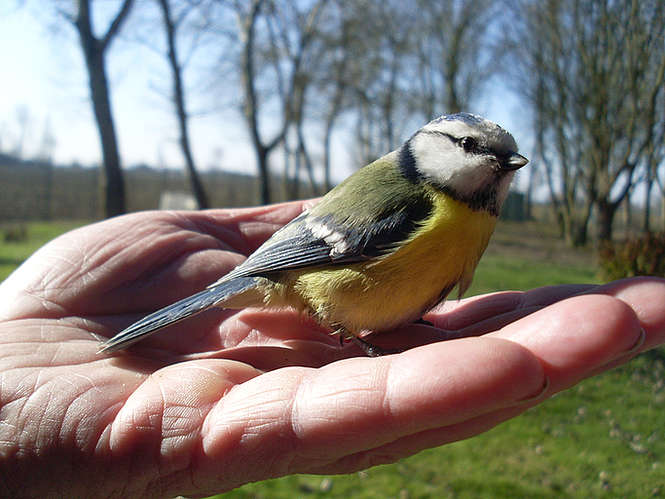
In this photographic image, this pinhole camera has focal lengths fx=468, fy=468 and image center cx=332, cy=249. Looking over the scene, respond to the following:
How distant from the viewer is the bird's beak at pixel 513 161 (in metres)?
1.63

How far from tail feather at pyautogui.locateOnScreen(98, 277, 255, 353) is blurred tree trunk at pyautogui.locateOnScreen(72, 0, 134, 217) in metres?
5.91

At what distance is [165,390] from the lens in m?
1.34

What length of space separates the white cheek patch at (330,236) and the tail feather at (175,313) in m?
0.33

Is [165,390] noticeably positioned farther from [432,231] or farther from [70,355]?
[432,231]

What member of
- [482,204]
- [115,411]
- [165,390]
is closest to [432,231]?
[482,204]

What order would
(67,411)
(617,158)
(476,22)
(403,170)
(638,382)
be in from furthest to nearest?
(476,22) < (617,158) < (638,382) < (403,170) < (67,411)

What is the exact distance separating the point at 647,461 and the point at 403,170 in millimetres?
2486

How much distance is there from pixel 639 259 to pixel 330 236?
626 cm

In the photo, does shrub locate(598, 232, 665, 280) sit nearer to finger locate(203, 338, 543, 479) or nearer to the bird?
the bird

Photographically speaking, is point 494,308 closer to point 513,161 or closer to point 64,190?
point 513,161

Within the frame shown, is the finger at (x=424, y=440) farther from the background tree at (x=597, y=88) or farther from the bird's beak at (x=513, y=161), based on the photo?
the background tree at (x=597, y=88)

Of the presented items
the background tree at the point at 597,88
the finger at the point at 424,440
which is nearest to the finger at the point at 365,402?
the finger at the point at 424,440

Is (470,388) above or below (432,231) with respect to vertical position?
below

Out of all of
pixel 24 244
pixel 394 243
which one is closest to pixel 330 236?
pixel 394 243
